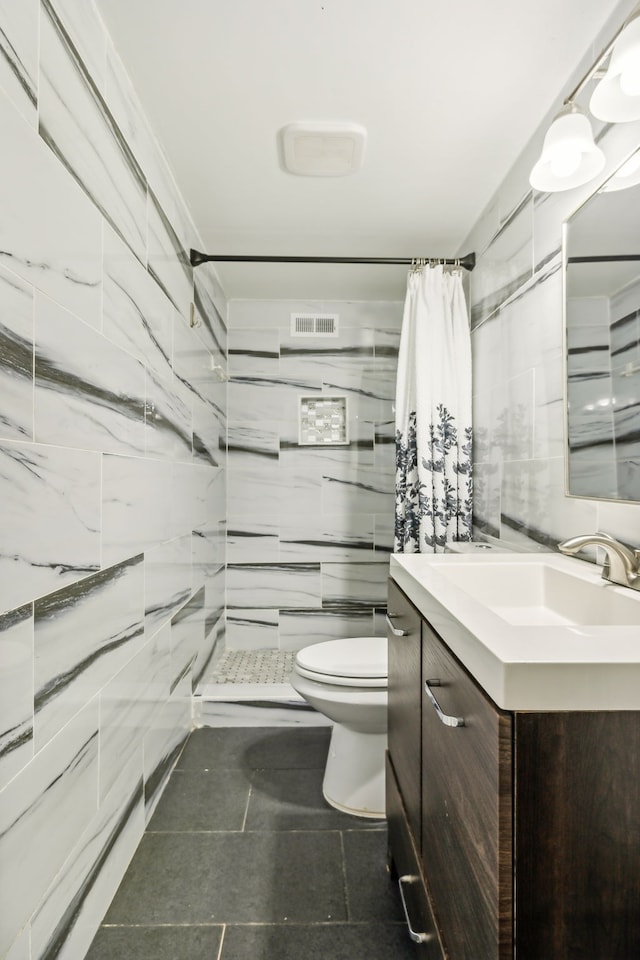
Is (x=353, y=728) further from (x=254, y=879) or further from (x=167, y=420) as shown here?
(x=167, y=420)

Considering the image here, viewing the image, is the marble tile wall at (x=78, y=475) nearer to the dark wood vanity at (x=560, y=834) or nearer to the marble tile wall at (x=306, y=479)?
the dark wood vanity at (x=560, y=834)

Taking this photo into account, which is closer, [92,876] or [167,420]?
[92,876]

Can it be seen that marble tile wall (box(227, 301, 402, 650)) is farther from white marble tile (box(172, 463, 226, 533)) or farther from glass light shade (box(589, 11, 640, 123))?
glass light shade (box(589, 11, 640, 123))

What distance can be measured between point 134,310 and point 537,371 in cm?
124

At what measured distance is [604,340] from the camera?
126 cm

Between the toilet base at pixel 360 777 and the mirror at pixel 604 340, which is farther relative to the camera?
the toilet base at pixel 360 777

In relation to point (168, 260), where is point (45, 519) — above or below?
below

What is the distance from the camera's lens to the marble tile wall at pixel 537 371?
1.25 meters

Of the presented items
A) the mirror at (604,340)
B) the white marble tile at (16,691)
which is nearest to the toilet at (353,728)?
the mirror at (604,340)

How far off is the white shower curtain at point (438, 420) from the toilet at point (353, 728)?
71 centimetres

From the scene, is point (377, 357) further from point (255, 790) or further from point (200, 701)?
point (255, 790)

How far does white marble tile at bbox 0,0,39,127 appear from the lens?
0.88m

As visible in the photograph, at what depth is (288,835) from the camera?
1.63m

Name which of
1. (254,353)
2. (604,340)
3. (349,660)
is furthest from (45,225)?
(254,353)
